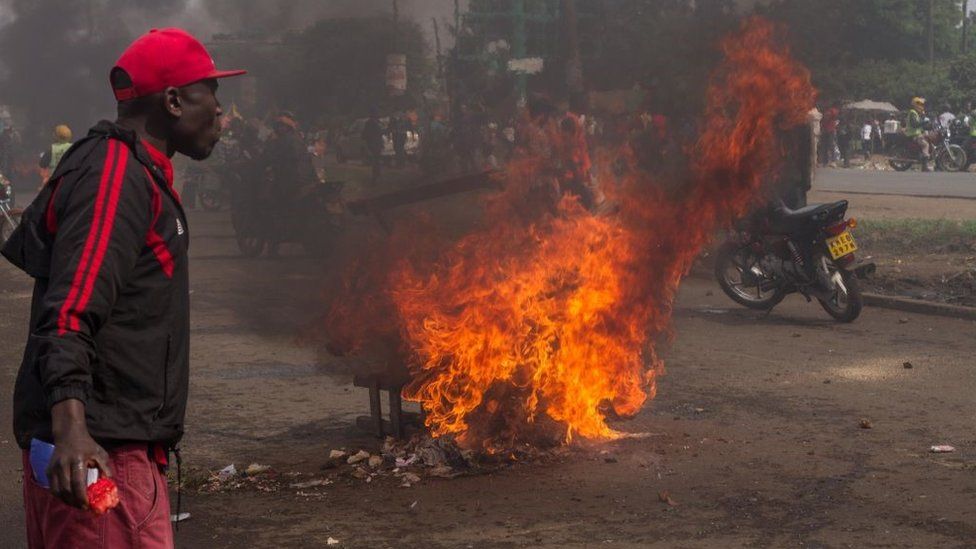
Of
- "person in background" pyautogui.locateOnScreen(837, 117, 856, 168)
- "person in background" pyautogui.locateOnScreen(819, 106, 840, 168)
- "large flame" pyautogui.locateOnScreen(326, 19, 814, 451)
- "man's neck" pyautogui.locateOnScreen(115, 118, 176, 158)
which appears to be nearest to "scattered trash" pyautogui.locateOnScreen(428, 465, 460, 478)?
"large flame" pyautogui.locateOnScreen(326, 19, 814, 451)

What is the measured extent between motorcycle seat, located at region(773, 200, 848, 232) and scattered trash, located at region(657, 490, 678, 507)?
20.1 ft

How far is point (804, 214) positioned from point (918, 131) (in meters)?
27.4

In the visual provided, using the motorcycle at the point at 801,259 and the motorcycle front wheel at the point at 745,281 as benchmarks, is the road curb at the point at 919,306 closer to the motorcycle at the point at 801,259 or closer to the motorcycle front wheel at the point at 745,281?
the motorcycle at the point at 801,259

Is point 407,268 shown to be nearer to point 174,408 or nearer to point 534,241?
point 534,241

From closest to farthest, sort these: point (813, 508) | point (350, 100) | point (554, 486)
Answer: point (813, 508)
point (554, 486)
point (350, 100)

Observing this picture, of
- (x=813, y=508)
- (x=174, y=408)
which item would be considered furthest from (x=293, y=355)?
(x=174, y=408)

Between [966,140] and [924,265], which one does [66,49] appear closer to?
[966,140]

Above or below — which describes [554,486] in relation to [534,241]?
below

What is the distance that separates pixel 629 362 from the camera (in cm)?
763

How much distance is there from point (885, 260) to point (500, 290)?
31.0ft

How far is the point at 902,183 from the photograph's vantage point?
97.3ft

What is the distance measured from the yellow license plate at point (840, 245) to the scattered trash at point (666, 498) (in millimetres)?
5927

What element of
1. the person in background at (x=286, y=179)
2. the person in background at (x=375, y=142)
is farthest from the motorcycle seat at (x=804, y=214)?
the person in background at (x=375, y=142)

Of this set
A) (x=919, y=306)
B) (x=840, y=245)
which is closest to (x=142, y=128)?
(x=840, y=245)
